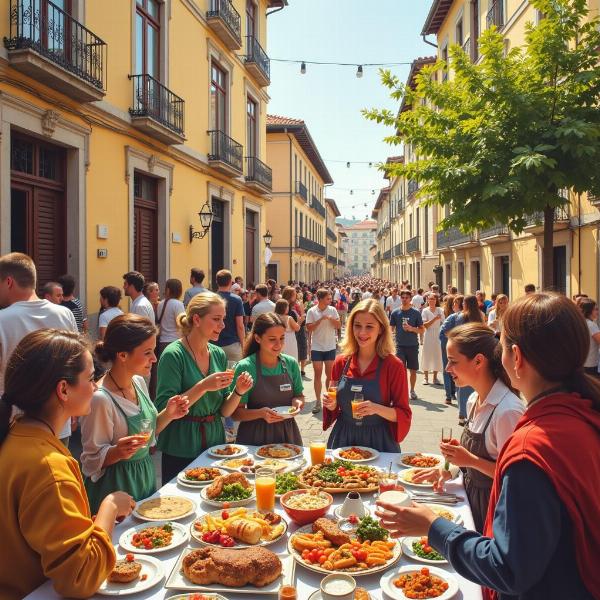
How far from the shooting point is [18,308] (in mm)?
4105

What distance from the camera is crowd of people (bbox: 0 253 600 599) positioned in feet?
5.03

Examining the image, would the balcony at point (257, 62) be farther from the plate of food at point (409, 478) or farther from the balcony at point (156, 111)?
the plate of food at point (409, 478)

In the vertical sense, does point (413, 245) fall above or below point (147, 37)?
below

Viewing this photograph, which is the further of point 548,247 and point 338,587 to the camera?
point 548,247

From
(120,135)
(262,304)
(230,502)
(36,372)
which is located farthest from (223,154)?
(36,372)

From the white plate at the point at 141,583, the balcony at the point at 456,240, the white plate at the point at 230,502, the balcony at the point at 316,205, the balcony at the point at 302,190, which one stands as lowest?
the white plate at the point at 141,583

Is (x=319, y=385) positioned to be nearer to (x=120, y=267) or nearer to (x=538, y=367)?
(x=120, y=267)

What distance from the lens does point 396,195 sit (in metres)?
47.5

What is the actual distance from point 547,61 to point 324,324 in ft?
17.5

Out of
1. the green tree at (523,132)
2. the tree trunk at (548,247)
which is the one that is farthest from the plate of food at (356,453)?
the tree trunk at (548,247)

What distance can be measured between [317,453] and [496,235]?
16071mm

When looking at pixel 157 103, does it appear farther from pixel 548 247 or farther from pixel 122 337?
pixel 122 337

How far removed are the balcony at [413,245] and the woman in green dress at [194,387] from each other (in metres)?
31.1

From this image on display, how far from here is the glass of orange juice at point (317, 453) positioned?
11.3ft
